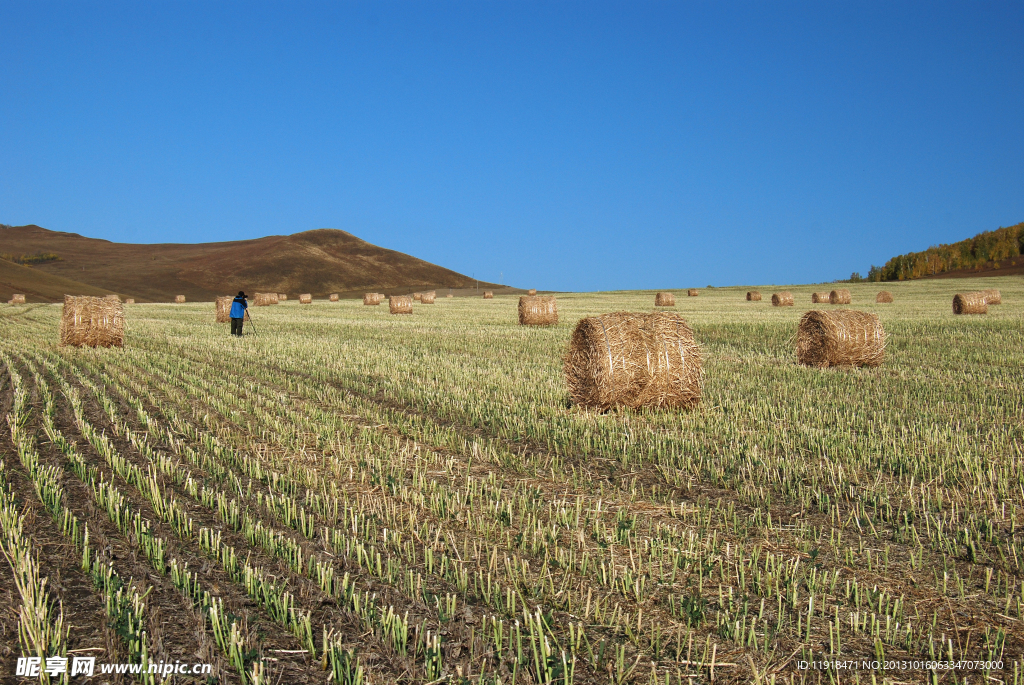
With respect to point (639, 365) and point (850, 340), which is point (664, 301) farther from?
point (639, 365)

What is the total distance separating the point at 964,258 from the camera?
91750mm

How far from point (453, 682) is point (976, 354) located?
15.1 m

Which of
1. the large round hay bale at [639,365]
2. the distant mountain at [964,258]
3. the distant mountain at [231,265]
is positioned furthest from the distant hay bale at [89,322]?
the distant mountain at [964,258]

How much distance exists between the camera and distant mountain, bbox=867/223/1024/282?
280ft

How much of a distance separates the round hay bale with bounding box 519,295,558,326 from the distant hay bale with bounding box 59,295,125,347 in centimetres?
1277

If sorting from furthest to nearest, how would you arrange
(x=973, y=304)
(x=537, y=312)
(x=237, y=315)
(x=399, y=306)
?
(x=399, y=306), (x=973, y=304), (x=537, y=312), (x=237, y=315)

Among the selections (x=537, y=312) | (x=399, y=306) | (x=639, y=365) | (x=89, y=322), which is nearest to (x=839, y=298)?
(x=537, y=312)

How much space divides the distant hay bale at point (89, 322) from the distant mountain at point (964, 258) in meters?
86.4

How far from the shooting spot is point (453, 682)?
10.5 ft

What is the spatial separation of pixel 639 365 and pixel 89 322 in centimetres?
1431

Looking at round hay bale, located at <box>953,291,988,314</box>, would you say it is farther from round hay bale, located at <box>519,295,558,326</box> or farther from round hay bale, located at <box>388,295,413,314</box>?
round hay bale, located at <box>388,295,413,314</box>

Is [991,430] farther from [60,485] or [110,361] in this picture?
[110,361]

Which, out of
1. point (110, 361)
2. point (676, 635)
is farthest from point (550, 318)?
point (676, 635)

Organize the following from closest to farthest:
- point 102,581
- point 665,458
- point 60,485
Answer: point 102,581, point 60,485, point 665,458
